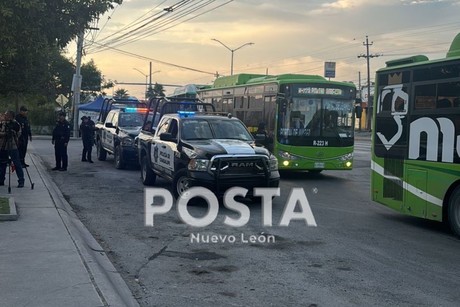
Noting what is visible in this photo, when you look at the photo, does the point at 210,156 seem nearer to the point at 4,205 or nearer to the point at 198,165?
the point at 198,165

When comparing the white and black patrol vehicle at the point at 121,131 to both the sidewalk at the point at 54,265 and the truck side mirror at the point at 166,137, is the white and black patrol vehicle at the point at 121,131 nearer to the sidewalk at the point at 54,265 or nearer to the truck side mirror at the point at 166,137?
the truck side mirror at the point at 166,137

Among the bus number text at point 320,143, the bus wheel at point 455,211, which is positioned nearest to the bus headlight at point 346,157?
the bus number text at point 320,143

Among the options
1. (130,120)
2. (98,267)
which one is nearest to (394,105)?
(98,267)

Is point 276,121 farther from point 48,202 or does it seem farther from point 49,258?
point 49,258

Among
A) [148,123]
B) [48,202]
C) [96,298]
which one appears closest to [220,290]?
[96,298]

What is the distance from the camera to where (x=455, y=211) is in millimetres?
8977

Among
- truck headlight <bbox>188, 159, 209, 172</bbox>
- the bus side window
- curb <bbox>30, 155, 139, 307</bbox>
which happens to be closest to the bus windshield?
truck headlight <bbox>188, 159, 209, 172</bbox>

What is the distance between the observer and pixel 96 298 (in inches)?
210

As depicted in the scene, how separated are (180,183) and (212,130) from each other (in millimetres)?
1576

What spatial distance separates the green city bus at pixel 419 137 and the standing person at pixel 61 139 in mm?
10373

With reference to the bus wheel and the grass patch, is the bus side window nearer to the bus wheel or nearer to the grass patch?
the bus wheel

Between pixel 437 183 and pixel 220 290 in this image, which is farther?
pixel 437 183

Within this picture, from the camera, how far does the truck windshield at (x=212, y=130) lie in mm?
12312

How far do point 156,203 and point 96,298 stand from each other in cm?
672
